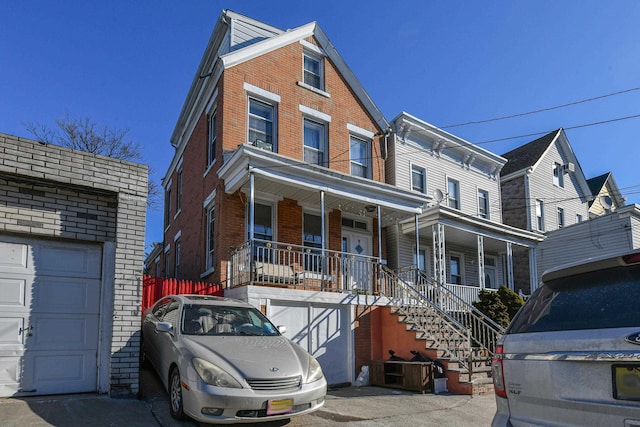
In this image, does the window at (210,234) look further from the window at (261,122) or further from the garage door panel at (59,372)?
the garage door panel at (59,372)

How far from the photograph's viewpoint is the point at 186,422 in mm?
6234

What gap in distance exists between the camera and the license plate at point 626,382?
252 centimetres

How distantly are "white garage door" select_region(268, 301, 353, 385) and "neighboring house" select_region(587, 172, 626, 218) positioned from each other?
21.8m

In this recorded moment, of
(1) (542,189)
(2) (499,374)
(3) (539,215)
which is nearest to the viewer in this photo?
(2) (499,374)

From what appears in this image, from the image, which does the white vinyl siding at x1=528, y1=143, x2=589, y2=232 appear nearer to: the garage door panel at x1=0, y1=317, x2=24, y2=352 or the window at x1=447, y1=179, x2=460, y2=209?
the window at x1=447, y1=179, x2=460, y2=209

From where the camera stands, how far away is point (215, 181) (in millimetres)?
13359

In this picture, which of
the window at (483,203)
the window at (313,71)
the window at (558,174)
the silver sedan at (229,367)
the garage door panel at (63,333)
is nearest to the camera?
the silver sedan at (229,367)

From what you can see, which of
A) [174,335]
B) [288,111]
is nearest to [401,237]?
[288,111]

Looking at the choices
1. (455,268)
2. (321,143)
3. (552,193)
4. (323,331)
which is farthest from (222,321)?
(552,193)

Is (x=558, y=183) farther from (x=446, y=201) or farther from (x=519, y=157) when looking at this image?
(x=446, y=201)

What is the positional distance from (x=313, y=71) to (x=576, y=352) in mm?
14152

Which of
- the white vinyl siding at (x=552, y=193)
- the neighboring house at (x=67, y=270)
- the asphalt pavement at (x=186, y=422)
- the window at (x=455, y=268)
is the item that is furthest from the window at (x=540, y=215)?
the neighboring house at (x=67, y=270)

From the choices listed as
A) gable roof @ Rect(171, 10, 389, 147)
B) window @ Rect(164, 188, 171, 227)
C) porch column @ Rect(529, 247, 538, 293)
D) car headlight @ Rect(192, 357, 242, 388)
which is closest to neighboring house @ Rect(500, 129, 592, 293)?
porch column @ Rect(529, 247, 538, 293)

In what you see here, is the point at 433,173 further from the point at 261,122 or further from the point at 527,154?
the point at 527,154
